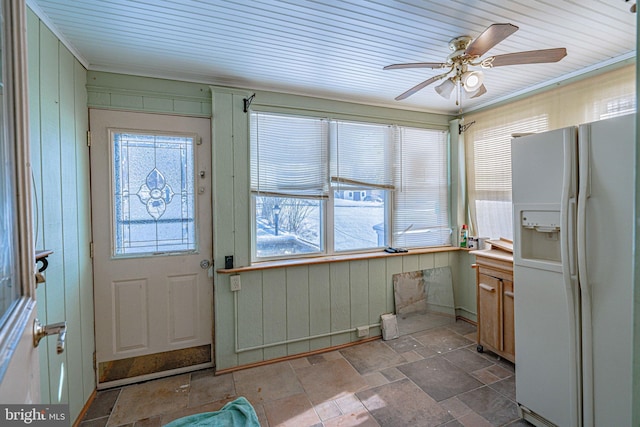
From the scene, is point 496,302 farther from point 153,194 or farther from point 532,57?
point 153,194

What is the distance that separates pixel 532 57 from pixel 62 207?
9.70 ft

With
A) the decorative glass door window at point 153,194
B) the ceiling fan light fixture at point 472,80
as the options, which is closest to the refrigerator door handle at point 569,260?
the ceiling fan light fixture at point 472,80

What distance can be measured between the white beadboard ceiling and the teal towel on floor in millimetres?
2451

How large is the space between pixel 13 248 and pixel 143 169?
1.78 m

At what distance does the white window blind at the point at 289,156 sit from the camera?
2.70 m

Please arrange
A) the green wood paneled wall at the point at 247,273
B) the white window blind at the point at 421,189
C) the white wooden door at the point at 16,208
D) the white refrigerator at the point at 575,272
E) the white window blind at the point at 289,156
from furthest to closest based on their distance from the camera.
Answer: the white window blind at the point at 421,189 < the white window blind at the point at 289,156 < the green wood paneled wall at the point at 247,273 < the white refrigerator at the point at 575,272 < the white wooden door at the point at 16,208

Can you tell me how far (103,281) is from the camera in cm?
229

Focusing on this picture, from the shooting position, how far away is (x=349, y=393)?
2213 mm

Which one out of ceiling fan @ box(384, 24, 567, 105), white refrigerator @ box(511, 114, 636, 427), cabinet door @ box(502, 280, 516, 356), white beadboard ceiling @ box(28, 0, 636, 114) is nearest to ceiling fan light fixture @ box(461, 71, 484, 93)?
ceiling fan @ box(384, 24, 567, 105)

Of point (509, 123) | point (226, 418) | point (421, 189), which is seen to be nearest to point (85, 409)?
point (226, 418)

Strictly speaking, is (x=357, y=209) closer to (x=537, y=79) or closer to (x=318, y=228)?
(x=318, y=228)

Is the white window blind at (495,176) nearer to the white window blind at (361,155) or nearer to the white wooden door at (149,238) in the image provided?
the white window blind at (361,155)

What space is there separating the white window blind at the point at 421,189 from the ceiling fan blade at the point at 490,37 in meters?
1.68

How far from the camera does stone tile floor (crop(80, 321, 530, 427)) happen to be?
1.95 m
